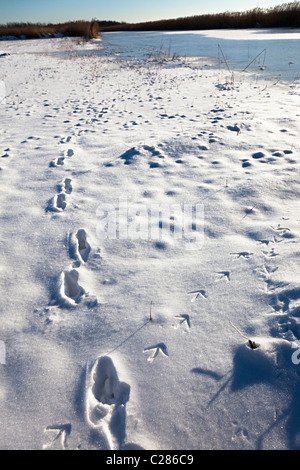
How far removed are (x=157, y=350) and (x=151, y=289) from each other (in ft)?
1.52

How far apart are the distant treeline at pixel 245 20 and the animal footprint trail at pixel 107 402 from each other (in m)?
23.8

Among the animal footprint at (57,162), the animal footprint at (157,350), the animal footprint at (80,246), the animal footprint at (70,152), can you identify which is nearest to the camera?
the animal footprint at (157,350)

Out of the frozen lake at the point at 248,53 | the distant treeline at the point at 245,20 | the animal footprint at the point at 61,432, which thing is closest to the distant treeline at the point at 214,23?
the distant treeline at the point at 245,20

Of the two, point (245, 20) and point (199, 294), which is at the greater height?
Answer: point (245, 20)

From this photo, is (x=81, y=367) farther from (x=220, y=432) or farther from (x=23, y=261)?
(x=23, y=261)

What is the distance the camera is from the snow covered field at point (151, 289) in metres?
1.26

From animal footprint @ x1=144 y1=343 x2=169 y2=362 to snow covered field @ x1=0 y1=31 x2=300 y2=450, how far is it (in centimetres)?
1

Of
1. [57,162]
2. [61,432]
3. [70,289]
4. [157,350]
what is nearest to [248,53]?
[57,162]

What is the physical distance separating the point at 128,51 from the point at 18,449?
645 inches

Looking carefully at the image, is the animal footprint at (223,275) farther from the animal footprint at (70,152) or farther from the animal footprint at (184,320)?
the animal footprint at (70,152)

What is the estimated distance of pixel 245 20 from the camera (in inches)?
829

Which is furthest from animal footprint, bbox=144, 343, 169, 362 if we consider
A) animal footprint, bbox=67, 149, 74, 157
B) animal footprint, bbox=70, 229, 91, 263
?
animal footprint, bbox=67, 149, 74, 157

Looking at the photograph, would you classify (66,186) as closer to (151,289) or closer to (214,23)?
(151,289)

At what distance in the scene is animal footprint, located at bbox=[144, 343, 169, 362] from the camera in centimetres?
150
